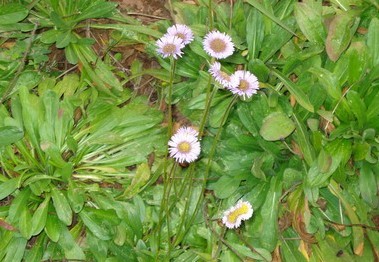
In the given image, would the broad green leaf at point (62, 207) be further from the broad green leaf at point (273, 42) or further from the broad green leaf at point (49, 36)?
the broad green leaf at point (273, 42)

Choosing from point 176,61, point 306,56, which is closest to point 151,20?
point 176,61

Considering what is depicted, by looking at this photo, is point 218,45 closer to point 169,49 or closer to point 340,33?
point 169,49

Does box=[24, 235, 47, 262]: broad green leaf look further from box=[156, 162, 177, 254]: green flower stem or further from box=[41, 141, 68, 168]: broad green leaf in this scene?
box=[156, 162, 177, 254]: green flower stem

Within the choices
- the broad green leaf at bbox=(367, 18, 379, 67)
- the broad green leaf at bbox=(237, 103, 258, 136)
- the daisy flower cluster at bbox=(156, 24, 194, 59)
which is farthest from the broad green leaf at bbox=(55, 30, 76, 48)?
the broad green leaf at bbox=(367, 18, 379, 67)

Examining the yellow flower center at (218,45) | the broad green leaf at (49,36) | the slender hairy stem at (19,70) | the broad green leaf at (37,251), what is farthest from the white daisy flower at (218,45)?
the broad green leaf at (37,251)

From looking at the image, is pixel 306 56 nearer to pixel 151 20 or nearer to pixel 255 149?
pixel 255 149
